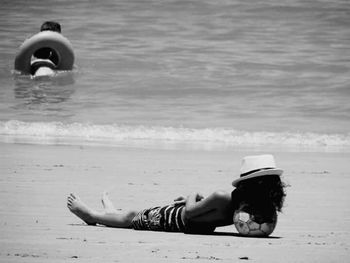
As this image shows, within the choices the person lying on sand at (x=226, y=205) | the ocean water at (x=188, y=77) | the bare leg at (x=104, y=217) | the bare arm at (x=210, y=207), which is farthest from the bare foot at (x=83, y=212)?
the ocean water at (x=188, y=77)

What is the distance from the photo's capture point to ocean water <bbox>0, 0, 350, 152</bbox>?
34.1ft

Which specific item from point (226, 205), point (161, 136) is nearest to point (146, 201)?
point (226, 205)

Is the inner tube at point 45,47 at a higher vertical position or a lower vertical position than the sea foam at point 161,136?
higher

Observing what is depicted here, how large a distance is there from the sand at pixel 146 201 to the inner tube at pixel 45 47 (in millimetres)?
7992

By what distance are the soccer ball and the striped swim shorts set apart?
36cm

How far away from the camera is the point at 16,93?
14102 millimetres

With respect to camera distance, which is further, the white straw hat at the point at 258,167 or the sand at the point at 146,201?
the white straw hat at the point at 258,167

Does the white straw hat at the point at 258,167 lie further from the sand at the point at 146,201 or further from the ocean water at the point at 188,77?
the ocean water at the point at 188,77

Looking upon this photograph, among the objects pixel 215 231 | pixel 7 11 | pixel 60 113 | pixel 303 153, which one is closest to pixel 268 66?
pixel 60 113

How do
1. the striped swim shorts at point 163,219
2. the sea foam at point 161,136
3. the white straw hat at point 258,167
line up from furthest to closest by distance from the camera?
the sea foam at point 161,136 < the striped swim shorts at point 163,219 < the white straw hat at point 258,167

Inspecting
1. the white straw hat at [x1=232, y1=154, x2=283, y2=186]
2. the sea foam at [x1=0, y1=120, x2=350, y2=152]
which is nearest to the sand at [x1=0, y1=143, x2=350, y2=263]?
the white straw hat at [x1=232, y1=154, x2=283, y2=186]

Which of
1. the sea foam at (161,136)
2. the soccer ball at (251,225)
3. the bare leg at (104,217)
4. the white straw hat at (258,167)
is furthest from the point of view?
the sea foam at (161,136)

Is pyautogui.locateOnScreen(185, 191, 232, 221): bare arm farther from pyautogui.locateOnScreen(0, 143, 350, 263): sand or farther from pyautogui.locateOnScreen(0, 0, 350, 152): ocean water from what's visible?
pyautogui.locateOnScreen(0, 0, 350, 152): ocean water

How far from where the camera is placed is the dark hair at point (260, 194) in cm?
448
